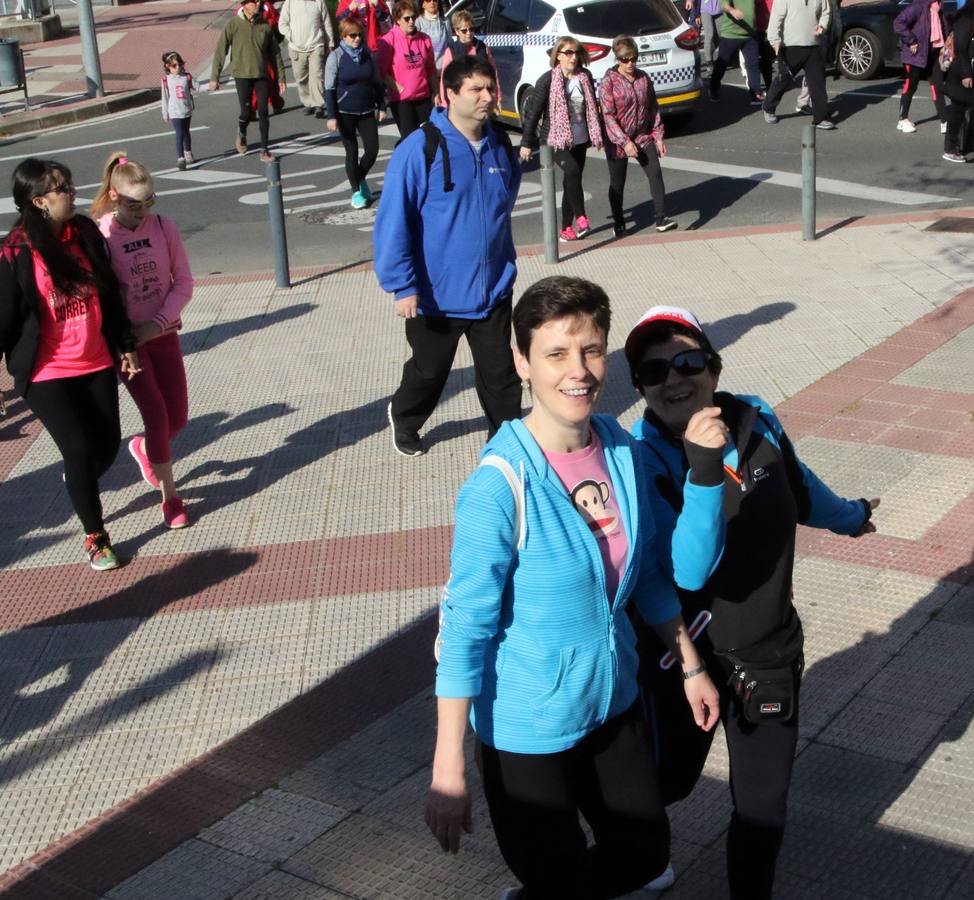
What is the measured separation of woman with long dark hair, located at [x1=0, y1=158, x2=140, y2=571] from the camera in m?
6.05

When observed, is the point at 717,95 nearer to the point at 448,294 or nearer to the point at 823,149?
the point at 823,149

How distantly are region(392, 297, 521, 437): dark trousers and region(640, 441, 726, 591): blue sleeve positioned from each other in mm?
3825

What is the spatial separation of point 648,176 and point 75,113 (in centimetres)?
1279

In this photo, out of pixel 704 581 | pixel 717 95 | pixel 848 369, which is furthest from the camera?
pixel 717 95

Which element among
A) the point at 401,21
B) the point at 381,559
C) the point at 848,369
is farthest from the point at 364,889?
the point at 401,21

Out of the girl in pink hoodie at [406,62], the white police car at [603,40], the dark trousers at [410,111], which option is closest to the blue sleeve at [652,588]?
the girl in pink hoodie at [406,62]

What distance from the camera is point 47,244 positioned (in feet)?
19.9

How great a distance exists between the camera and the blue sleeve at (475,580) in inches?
114

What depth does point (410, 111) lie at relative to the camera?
50.3 feet

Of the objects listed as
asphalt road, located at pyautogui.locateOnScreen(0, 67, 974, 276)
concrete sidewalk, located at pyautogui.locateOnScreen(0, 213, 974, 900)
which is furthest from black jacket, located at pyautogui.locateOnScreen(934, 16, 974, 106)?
concrete sidewalk, located at pyautogui.locateOnScreen(0, 213, 974, 900)

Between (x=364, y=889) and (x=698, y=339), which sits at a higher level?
(x=698, y=339)

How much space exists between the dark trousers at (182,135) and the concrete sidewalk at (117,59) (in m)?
5.04

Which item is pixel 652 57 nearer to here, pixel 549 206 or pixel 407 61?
pixel 407 61

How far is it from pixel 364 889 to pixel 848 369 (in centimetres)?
533
